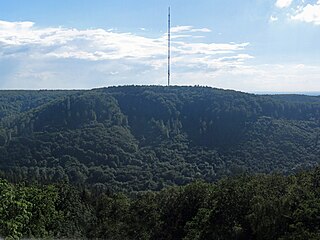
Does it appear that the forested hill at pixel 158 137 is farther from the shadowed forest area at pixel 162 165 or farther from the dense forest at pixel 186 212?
the dense forest at pixel 186 212

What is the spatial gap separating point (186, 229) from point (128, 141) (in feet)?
235

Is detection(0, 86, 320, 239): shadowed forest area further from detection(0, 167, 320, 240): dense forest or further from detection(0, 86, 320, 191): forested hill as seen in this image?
detection(0, 86, 320, 191): forested hill

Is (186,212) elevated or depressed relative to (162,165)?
elevated

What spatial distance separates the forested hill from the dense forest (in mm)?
37487

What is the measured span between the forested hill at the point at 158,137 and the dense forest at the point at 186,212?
3749cm

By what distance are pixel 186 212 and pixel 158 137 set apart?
71883 millimetres

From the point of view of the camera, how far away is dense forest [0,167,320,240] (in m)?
17.8

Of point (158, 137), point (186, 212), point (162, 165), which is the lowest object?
point (162, 165)

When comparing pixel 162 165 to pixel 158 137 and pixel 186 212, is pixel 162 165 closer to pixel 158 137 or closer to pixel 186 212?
pixel 158 137

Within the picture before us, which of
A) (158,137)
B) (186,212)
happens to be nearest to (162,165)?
(158,137)

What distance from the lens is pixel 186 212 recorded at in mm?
25594

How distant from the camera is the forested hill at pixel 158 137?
76.6m

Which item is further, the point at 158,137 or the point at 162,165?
the point at 158,137

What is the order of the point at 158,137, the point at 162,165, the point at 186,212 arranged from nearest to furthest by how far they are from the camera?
the point at 186,212, the point at 162,165, the point at 158,137
